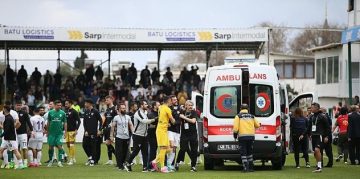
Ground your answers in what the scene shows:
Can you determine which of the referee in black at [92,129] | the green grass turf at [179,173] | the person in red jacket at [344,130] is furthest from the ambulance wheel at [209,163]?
the person in red jacket at [344,130]

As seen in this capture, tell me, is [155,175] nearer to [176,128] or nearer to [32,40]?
[176,128]

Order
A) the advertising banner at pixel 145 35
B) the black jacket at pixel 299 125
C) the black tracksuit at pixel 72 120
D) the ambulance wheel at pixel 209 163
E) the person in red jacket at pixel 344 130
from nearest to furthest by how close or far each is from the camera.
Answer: the ambulance wheel at pixel 209 163, the black jacket at pixel 299 125, the black tracksuit at pixel 72 120, the person in red jacket at pixel 344 130, the advertising banner at pixel 145 35

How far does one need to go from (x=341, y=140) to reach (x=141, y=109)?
860 centimetres

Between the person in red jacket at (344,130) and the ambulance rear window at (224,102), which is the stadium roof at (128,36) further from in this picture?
the ambulance rear window at (224,102)

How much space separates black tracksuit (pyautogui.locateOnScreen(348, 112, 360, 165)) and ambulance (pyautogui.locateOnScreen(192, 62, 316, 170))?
4394 mm

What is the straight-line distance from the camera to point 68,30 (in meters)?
44.4

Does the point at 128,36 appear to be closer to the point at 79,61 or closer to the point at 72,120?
the point at 79,61

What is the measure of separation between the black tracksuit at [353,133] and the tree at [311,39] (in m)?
79.3

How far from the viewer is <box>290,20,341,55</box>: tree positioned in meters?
109

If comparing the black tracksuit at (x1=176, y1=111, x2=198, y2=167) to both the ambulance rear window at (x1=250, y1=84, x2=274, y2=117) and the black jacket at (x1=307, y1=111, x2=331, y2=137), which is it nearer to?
the ambulance rear window at (x1=250, y1=84, x2=274, y2=117)

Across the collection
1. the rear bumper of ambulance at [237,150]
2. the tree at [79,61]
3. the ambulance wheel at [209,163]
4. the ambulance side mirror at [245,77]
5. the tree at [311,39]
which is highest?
the tree at [311,39]

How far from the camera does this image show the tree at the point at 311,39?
108688 millimetres

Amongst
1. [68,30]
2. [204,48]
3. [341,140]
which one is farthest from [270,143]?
[204,48]

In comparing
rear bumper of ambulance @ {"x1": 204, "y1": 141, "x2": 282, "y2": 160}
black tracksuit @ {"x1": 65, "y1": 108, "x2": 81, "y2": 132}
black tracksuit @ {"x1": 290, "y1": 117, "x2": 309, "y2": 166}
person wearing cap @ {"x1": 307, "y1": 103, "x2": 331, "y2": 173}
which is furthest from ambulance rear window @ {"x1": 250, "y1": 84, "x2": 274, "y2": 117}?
black tracksuit @ {"x1": 65, "y1": 108, "x2": 81, "y2": 132}
